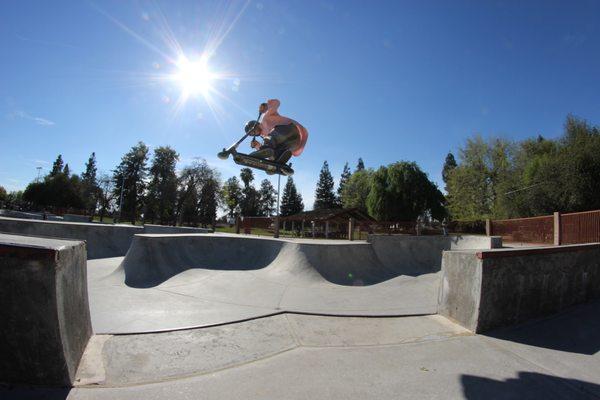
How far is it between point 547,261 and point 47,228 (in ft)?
57.8

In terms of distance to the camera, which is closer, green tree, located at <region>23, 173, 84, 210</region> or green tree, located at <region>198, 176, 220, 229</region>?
green tree, located at <region>198, 176, 220, 229</region>

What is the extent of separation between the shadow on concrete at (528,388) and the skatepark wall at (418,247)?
805 centimetres

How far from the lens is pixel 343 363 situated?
3.69 m

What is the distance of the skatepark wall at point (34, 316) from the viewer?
271cm

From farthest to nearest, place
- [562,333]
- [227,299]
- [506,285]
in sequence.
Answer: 1. [227,299]
2. [506,285]
3. [562,333]

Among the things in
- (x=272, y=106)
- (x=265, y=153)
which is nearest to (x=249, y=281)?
(x=265, y=153)

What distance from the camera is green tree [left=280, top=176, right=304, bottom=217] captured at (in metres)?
86.8

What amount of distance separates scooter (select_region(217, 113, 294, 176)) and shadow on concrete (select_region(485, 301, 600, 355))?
1196 cm

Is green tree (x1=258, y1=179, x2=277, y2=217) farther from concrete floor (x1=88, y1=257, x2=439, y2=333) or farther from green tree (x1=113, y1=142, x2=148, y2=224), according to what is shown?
concrete floor (x1=88, y1=257, x2=439, y2=333)

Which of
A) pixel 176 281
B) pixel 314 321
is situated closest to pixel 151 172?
pixel 176 281

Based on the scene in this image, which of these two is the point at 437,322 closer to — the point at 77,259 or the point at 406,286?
the point at 406,286

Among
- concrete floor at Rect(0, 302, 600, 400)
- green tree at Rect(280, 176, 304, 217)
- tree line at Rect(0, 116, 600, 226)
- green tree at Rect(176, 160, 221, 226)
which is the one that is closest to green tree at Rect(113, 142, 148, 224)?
tree line at Rect(0, 116, 600, 226)

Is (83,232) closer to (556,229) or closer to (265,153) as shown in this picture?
(265,153)

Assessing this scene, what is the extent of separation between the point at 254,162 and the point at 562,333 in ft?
41.3
